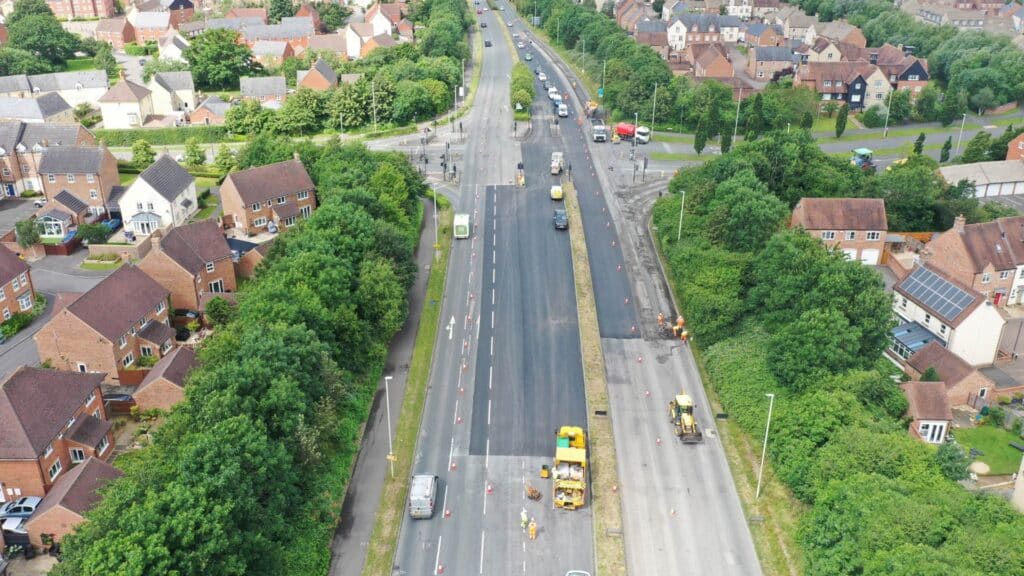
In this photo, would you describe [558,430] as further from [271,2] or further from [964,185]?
[271,2]

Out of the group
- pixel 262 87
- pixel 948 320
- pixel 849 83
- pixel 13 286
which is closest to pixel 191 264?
pixel 13 286

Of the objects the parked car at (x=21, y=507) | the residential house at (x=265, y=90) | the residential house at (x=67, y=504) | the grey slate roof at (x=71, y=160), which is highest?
the residential house at (x=265, y=90)

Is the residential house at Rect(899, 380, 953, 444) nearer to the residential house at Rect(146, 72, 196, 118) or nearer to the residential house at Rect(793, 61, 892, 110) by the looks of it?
the residential house at Rect(793, 61, 892, 110)

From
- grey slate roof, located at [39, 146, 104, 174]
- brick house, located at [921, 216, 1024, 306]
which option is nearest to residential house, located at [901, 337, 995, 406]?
brick house, located at [921, 216, 1024, 306]

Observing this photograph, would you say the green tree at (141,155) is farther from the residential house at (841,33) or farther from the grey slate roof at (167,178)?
the residential house at (841,33)

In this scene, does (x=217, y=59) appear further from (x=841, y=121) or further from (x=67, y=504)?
(x=67, y=504)

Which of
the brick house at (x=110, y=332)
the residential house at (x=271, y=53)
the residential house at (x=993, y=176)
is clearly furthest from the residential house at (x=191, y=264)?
the residential house at (x=271, y=53)
